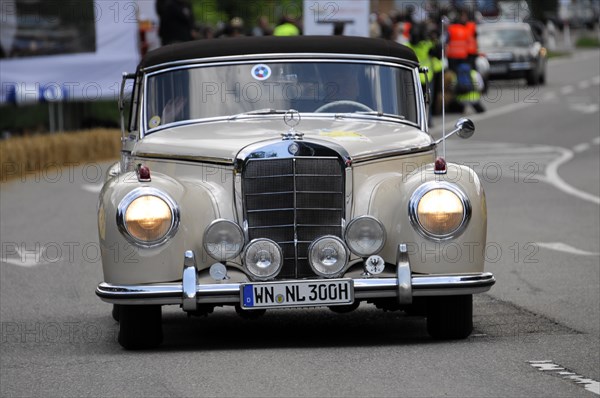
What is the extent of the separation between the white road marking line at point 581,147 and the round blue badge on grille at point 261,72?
15042 mm

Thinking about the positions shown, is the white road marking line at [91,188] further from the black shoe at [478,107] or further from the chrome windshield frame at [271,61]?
the black shoe at [478,107]

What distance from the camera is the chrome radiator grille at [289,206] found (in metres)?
8.55

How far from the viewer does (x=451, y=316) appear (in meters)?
8.53

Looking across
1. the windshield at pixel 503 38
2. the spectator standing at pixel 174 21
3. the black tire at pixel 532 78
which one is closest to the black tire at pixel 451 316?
the spectator standing at pixel 174 21

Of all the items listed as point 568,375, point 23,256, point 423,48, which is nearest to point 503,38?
point 423,48

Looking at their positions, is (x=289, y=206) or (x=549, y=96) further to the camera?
(x=549, y=96)

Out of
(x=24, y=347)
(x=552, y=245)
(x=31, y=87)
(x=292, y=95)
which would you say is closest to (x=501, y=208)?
(x=552, y=245)

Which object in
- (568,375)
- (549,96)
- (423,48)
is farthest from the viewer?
(549,96)

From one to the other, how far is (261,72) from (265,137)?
1173 millimetres

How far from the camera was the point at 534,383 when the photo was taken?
7.19 metres

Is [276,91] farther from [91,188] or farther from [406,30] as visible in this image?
[406,30]

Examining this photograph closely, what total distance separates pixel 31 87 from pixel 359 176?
698 inches

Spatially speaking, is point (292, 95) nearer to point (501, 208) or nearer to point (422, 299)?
point (422, 299)

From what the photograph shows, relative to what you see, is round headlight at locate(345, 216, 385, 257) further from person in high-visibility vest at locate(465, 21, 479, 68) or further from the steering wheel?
person in high-visibility vest at locate(465, 21, 479, 68)
